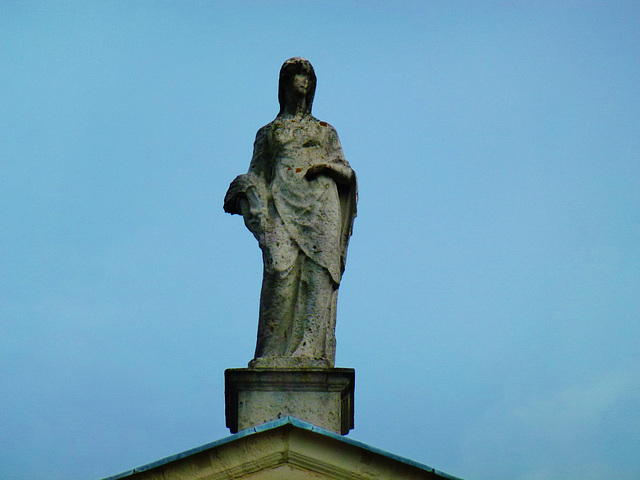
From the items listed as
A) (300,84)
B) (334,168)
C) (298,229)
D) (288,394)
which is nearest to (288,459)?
(288,394)

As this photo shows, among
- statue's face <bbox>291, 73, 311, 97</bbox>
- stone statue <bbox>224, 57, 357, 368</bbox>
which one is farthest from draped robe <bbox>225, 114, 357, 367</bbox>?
statue's face <bbox>291, 73, 311, 97</bbox>

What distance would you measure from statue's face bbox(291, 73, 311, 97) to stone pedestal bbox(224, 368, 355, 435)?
3.61m

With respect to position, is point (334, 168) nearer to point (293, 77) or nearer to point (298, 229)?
point (298, 229)

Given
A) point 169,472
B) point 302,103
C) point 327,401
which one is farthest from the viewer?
point 302,103

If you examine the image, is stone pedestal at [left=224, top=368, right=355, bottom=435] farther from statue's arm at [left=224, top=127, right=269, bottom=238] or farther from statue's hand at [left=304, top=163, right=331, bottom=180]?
statue's hand at [left=304, top=163, right=331, bottom=180]

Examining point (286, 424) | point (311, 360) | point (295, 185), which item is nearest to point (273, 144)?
point (295, 185)

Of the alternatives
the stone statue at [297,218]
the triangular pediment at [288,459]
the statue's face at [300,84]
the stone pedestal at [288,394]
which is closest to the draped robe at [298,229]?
the stone statue at [297,218]

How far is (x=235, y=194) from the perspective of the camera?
1409 cm

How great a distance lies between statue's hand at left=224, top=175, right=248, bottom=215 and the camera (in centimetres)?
1405

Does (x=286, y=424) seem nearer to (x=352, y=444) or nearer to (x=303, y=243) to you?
(x=352, y=444)

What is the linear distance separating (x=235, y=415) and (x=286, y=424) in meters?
2.10

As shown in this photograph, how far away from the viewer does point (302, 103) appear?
14547 mm

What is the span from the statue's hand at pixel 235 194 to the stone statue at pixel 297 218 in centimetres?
1

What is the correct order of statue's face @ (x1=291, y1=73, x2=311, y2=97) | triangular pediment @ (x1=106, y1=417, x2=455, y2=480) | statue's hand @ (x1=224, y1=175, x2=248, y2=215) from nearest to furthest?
1. triangular pediment @ (x1=106, y1=417, x2=455, y2=480)
2. statue's hand @ (x1=224, y1=175, x2=248, y2=215)
3. statue's face @ (x1=291, y1=73, x2=311, y2=97)
